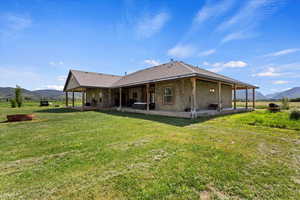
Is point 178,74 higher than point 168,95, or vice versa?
point 178,74

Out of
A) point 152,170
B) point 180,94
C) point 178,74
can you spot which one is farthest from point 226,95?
point 152,170

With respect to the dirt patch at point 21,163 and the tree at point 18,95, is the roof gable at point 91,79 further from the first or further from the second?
the dirt patch at point 21,163

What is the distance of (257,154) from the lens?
124 inches

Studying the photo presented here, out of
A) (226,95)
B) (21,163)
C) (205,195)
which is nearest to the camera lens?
(205,195)

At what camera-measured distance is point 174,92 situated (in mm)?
10828

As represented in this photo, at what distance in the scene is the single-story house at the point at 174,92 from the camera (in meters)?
9.78

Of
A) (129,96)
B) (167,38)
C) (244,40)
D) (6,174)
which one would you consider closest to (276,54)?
(244,40)

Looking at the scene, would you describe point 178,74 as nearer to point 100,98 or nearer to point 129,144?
point 129,144

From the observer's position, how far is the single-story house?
978 cm

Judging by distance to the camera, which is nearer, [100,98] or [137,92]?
[137,92]

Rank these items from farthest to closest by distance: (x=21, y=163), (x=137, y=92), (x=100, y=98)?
(x=100, y=98) < (x=137, y=92) < (x=21, y=163)

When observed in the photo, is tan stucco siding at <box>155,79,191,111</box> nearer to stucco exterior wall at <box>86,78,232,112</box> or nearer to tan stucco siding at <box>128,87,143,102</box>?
stucco exterior wall at <box>86,78,232,112</box>

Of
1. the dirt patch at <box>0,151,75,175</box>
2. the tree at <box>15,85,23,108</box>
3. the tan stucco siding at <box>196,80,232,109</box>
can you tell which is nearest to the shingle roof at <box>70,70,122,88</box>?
the tree at <box>15,85,23,108</box>

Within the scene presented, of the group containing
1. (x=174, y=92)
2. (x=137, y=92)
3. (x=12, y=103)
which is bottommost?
(x=12, y=103)
